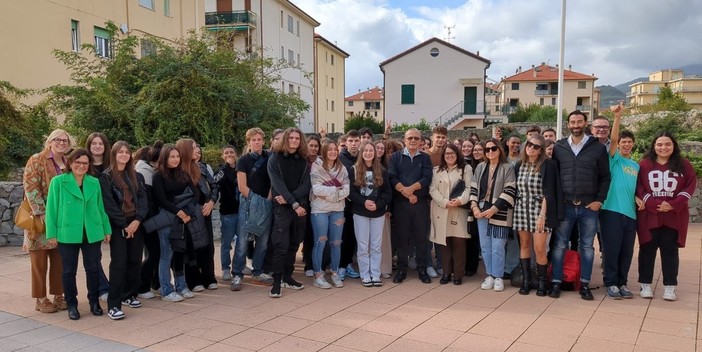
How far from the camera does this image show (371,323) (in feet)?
16.5

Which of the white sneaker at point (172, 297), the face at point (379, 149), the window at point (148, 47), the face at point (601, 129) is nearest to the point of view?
the white sneaker at point (172, 297)

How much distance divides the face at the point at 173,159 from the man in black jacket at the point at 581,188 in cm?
424

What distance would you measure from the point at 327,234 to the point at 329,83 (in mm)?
42986

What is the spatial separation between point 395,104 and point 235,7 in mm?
16300

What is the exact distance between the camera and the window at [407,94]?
145ft

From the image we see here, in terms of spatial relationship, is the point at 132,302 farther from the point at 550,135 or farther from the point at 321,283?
the point at 550,135

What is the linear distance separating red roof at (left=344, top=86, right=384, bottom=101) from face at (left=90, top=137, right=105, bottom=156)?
252 feet

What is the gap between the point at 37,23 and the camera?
757 inches

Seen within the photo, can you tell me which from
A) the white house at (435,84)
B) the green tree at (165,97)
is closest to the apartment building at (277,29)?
the white house at (435,84)

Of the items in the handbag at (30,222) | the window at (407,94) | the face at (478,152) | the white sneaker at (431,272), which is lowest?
the white sneaker at (431,272)

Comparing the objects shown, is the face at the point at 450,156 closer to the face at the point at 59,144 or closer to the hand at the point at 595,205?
the hand at the point at 595,205

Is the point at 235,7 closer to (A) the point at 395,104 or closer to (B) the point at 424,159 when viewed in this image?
(A) the point at 395,104

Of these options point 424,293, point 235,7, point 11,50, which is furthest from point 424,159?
point 235,7

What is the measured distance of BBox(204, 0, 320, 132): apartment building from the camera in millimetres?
33125
